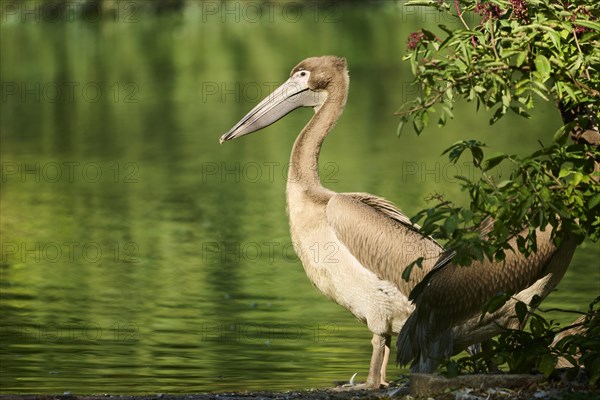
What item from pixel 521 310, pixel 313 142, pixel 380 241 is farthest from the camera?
pixel 313 142

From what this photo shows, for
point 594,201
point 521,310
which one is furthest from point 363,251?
point 594,201

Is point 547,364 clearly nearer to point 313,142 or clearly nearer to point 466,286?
point 466,286

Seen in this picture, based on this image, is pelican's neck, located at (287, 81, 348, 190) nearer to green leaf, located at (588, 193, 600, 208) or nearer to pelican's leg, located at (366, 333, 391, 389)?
pelican's leg, located at (366, 333, 391, 389)

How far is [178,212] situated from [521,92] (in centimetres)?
1085

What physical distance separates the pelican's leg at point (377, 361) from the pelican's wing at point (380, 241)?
1.27ft

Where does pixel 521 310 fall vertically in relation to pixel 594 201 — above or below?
below

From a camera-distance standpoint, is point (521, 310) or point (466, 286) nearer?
point (521, 310)

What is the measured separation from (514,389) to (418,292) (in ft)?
2.96

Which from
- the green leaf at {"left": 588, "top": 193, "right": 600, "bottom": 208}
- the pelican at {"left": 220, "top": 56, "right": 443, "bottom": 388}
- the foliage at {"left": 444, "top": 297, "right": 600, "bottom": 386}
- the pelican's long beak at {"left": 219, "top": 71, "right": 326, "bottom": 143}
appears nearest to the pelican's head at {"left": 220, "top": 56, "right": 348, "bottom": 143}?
the pelican's long beak at {"left": 219, "top": 71, "right": 326, "bottom": 143}

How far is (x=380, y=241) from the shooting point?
854cm

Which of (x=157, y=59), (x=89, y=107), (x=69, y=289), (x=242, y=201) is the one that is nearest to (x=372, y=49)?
(x=157, y=59)

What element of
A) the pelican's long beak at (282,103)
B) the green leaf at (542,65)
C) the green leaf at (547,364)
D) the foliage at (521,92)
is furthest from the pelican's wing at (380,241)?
the green leaf at (542,65)

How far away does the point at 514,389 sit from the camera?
675cm

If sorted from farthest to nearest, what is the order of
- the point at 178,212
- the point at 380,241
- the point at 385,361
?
the point at 178,212
the point at 385,361
the point at 380,241
